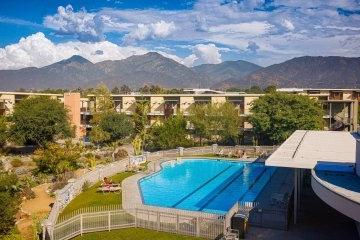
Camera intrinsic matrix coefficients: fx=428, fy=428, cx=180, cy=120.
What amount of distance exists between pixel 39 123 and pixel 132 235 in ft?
101

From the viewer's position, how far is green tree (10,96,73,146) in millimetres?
47031

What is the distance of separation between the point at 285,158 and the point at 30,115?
34196 millimetres

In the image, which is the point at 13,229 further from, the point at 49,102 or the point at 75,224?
the point at 49,102

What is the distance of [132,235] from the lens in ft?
66.4

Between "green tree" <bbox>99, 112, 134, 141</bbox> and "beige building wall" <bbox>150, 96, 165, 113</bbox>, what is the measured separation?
34.8 feet

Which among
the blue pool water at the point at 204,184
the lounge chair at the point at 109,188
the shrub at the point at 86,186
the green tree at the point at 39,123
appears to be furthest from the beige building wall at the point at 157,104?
the lounge chair at the point at 109,188

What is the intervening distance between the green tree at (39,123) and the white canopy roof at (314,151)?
2855cm

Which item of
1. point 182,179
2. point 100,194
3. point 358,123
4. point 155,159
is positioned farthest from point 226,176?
point 358,123

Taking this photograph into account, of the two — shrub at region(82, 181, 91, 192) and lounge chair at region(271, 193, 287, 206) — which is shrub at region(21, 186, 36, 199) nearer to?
shrub at region(82, 181, 91, 192)

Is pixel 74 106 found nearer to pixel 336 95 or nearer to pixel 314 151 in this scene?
pixel 336 95

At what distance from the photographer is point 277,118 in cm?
4606

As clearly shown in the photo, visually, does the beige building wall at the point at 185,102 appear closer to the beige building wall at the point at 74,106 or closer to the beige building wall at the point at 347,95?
the beige building wall at the point at 74,106

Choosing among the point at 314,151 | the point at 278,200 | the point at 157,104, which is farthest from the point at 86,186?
the point at 157,104

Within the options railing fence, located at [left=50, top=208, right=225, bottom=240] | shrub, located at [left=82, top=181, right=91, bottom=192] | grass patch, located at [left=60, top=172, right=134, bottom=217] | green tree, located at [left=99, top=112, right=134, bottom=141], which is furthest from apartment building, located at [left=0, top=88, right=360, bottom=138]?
railing fence, located at [left=50, top=208, right=225, bottom=240]
